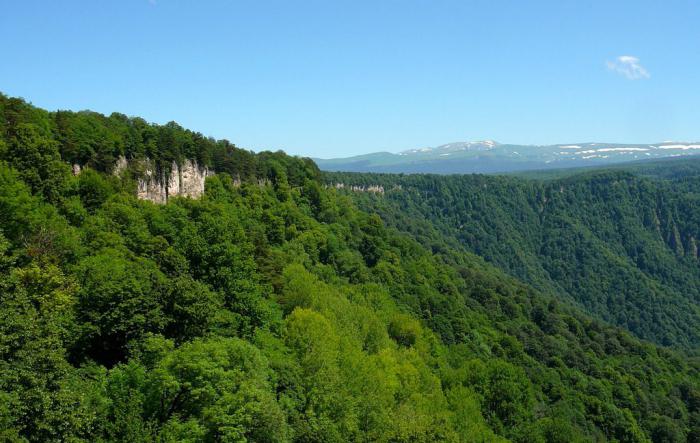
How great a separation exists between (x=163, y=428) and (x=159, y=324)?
331 inches

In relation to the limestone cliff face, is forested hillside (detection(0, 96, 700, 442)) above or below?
below

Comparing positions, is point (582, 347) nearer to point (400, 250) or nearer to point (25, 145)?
point (400, 250)

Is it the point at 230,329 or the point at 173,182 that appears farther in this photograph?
the point at 173,182

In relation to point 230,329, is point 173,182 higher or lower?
higher

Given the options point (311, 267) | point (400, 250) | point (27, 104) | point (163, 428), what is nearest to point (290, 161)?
point (400, 250)

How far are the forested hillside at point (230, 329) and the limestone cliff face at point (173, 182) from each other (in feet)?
4.15

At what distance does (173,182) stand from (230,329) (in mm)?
32729

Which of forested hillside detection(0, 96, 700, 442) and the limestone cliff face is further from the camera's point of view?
the limestone cliff face

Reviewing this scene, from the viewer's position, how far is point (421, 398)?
136 ft

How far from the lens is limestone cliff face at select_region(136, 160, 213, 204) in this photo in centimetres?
5684

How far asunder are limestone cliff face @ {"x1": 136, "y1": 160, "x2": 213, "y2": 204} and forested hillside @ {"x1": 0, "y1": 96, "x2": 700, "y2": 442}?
4.15ft

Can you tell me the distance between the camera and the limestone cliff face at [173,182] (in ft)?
186

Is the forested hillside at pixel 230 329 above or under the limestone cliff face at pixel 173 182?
under

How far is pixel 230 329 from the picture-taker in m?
33.4
